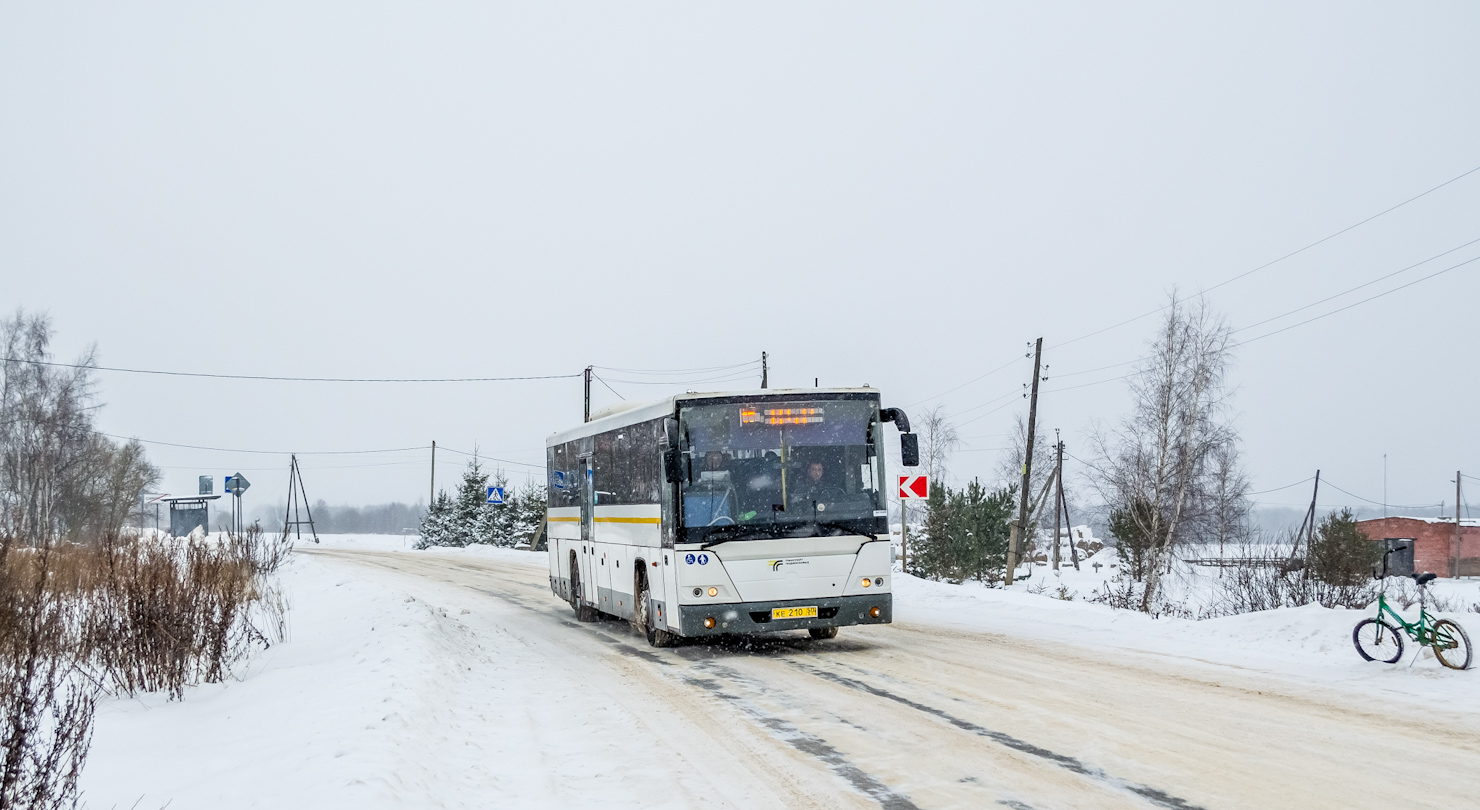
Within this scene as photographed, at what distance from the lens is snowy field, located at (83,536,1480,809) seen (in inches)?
258

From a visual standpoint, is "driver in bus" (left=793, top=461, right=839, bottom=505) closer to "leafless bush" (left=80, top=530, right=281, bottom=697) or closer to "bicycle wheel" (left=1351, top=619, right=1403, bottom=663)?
"bicycle wheel" (left=1351, top=619, right=1403, bottom=663)

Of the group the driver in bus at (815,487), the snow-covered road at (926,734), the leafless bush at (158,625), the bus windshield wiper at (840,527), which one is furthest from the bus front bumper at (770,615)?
the leafless bush at (158,625)

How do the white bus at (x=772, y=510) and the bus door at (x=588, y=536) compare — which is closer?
the white bus at (x=772, y=510)

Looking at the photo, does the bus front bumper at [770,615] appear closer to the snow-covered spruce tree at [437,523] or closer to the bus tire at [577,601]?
the bus tire at [577,601]

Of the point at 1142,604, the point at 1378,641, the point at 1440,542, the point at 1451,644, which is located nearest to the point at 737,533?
the point at 1378,641

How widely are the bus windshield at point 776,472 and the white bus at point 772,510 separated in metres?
0.01

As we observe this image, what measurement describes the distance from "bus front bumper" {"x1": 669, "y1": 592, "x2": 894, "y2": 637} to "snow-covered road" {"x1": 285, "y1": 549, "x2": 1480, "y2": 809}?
391 mm

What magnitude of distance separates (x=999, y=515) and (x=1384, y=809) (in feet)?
112

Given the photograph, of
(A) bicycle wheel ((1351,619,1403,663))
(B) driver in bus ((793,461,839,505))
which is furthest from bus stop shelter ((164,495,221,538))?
(A) bicycle wheel ((1351,619,1403,663))

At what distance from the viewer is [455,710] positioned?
375 inches

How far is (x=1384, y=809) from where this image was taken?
5.82 m

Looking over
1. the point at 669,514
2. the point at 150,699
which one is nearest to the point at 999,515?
the point at 669,514

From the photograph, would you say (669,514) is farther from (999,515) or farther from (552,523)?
(999,515)

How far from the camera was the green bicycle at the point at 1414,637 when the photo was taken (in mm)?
10797
